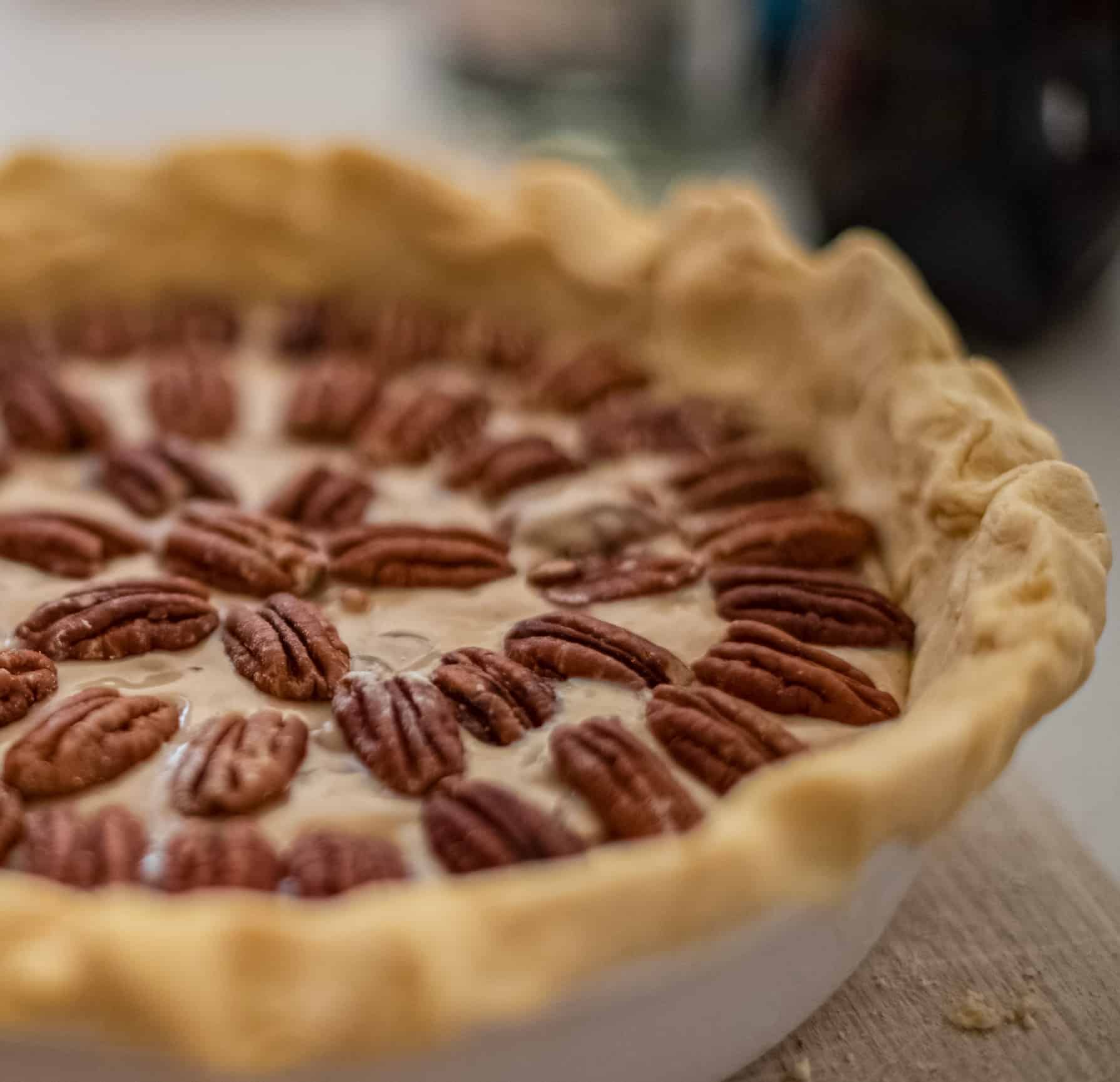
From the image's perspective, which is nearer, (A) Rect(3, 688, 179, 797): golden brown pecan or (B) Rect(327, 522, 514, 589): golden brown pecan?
(A) Rect(3, 688, 179, 797): golden brown pecan

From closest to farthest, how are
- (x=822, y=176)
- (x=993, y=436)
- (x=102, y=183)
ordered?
1. (x=993, y=436)
2. (x=102, y=183)
3. (x=822, y=176)

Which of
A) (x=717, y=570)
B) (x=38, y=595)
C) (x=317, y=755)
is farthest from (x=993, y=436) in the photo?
(x=38, y=595)

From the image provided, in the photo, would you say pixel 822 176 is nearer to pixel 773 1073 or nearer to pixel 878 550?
pixel 878 550

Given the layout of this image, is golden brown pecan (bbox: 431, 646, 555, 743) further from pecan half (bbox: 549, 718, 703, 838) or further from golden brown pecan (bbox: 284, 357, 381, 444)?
golden brown pecan (bbox: 284, 357, 381, 444)

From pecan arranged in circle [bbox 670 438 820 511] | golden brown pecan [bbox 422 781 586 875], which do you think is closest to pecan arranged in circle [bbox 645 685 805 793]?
golden brown pecan [bbox 422 781 586 875]

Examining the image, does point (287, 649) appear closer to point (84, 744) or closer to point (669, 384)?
point (84, 744)
